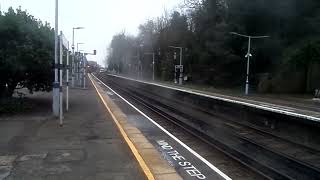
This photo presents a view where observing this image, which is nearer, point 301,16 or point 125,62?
point 301,16

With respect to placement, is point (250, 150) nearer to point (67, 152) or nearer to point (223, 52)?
point (67, 152)

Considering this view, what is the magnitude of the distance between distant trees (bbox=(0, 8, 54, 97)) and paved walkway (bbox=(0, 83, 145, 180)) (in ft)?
15.0

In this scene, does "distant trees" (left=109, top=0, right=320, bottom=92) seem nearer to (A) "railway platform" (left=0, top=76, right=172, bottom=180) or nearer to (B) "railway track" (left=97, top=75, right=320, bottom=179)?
(B) "railway track" (left=97, top=75, right=320, bottom=179)

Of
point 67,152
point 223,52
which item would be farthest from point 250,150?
point 223,52

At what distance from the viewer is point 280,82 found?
55.3m

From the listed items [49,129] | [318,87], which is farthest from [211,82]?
[49,129]

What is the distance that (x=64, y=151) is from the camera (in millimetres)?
11664

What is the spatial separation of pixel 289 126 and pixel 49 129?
24.3 ft

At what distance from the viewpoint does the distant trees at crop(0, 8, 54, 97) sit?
2266cm

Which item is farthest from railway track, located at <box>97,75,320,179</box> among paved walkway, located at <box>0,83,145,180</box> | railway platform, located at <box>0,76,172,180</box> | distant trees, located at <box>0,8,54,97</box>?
distant trees, located at <box>0,8,54,97</box>

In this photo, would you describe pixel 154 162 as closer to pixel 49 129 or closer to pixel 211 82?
pixel 49 129

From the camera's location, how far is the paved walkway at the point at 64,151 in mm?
9312

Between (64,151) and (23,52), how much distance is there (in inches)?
478

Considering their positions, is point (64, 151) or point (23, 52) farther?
point (23, 52)
